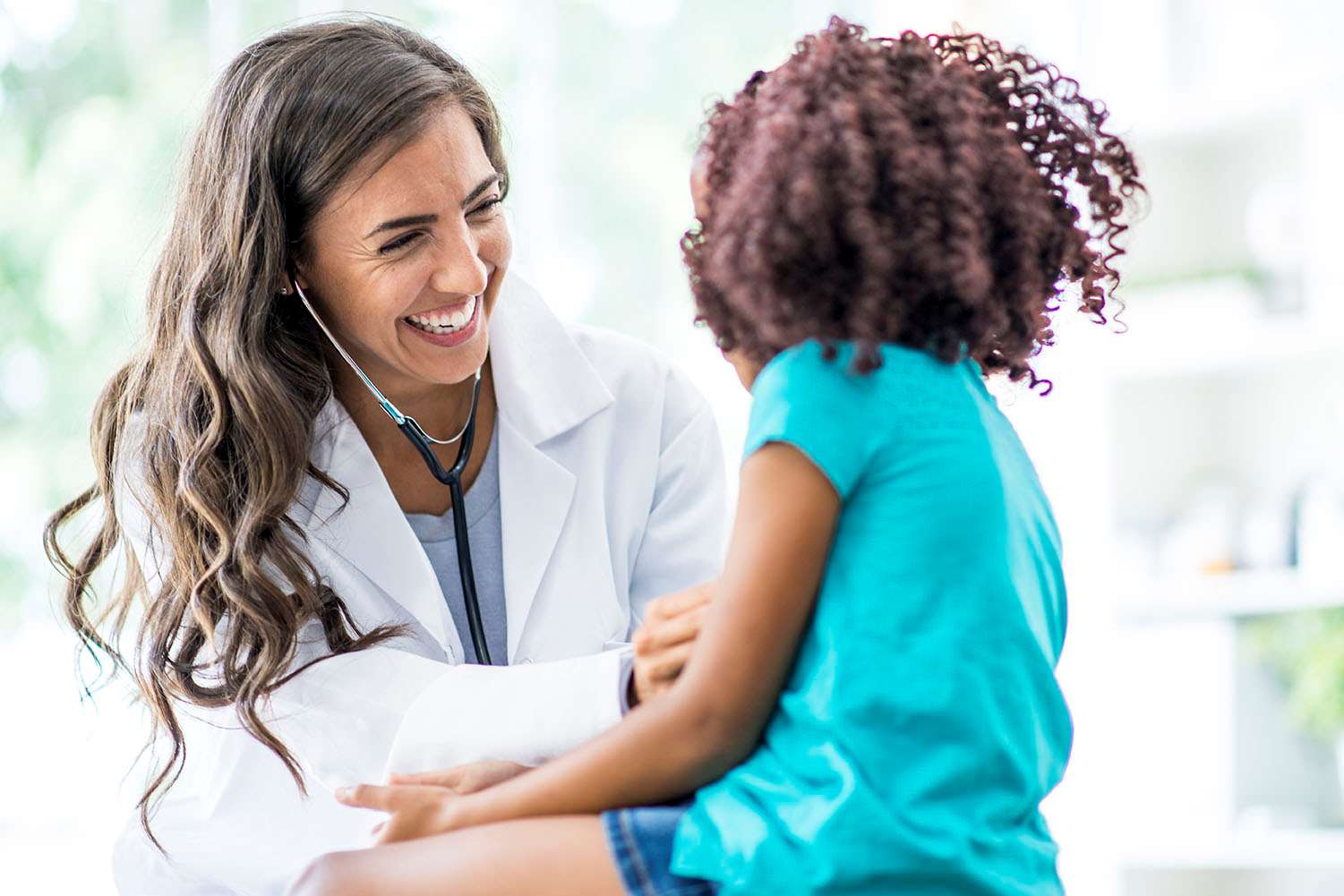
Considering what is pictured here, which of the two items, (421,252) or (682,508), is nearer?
(421,252)

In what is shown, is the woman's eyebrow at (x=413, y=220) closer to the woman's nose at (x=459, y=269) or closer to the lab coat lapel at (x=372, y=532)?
→ the woman's nose at (x=459, y=269)

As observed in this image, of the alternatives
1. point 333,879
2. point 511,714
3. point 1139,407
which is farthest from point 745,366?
point 1139,407

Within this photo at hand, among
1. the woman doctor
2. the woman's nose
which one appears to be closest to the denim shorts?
the woman doctor

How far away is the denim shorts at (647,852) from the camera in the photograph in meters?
1.03

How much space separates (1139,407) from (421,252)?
76.3 inches

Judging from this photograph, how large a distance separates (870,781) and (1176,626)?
2102 millimetres

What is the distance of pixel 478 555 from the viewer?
175cm

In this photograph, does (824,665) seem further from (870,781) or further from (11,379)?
(11,379)

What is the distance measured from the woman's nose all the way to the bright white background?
1.34 metres

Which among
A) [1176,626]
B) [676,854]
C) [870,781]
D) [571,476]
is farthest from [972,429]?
[1176,626]

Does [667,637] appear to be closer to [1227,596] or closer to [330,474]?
[330,474]

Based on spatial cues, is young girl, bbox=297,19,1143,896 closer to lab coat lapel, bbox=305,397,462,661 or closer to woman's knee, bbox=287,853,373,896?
woman's knee, bbox=287,853,373,896

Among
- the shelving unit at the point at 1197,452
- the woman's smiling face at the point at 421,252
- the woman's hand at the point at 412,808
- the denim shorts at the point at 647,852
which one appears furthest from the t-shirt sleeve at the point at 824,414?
the shelving unit at the point at 1197,452

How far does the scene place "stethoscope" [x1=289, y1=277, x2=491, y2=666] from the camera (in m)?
1.65
